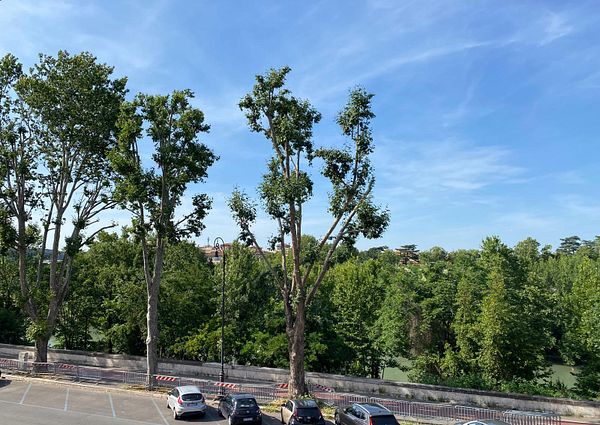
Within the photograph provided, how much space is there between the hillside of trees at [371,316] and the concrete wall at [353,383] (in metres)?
1.50

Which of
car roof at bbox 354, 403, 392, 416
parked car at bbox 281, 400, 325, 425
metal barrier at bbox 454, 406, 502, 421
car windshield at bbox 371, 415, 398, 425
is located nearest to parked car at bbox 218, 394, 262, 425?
parked car at bbox 281, 400, 325, 425

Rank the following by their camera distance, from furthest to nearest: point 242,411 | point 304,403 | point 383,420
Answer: point 242,411, point 304,403, point 383,420

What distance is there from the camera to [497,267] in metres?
31.7

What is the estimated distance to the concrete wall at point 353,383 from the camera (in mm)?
24594

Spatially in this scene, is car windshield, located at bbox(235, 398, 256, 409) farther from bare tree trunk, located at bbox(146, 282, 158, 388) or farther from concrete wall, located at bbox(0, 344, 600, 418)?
concrete wall, located at bbox(0, 344, 600, 418)

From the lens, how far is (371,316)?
3653 centimetres

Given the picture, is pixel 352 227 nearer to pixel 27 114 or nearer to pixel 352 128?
pixel 352 128

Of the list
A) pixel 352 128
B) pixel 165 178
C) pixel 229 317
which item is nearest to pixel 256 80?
pixel 352 128

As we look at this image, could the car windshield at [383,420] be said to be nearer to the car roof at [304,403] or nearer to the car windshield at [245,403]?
the car roof at [304,403]

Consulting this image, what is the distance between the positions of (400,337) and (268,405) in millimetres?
11982

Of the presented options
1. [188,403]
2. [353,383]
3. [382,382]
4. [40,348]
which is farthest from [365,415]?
[40,348]

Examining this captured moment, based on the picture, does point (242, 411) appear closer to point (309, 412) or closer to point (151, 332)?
point (309, 412)

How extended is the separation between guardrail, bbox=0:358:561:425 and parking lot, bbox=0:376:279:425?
1.83 m

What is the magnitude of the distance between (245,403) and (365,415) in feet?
16.9
